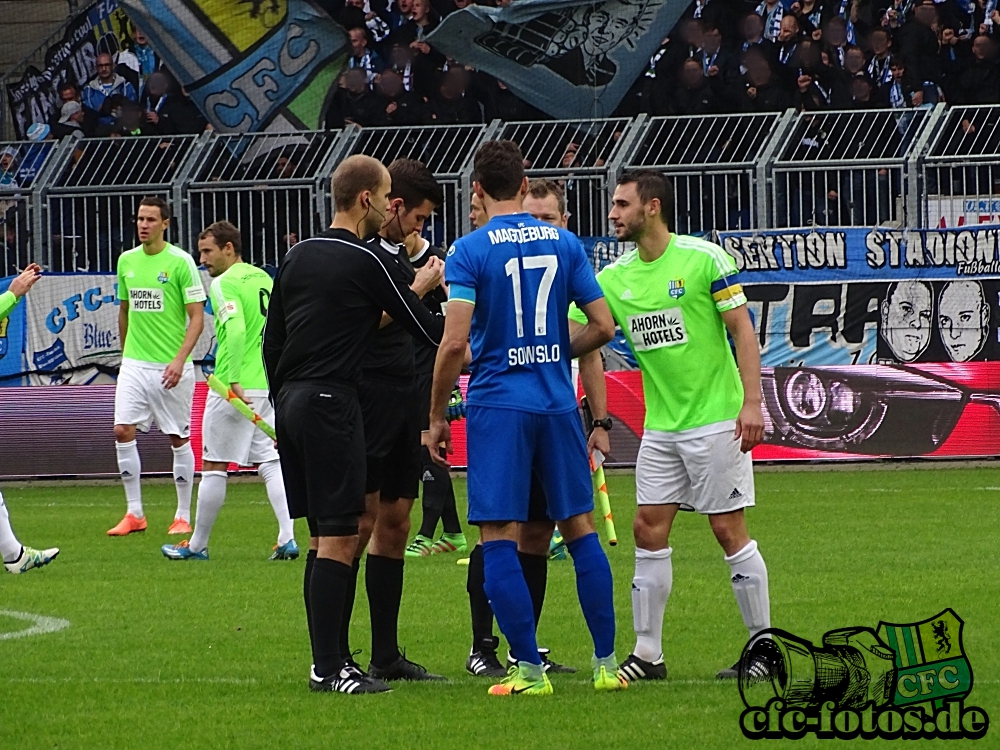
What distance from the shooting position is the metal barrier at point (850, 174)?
57.7 feet

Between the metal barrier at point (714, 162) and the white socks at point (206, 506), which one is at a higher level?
the metal barrier at point (714, 162)

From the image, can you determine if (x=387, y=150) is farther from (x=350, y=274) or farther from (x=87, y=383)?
(x=350, y=274)

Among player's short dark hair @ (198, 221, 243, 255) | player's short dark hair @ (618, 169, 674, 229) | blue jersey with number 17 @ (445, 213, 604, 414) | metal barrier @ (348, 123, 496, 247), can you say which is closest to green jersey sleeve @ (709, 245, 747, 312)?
Answer: player's short dark hair @ (618, 169, 674, 229)

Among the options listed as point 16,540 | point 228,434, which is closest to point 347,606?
point 16,540

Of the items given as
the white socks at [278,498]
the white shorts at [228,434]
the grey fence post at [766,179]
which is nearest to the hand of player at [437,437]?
the white socks at [278,498]

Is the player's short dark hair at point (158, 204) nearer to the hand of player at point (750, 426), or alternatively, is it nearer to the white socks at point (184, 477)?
the white socks at point (184, 477)

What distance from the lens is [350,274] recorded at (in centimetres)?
644

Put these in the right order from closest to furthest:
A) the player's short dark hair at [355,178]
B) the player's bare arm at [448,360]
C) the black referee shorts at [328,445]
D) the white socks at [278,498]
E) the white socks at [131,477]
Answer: the player's bare arm at [448,360] < the black referee shorts at [328,445] < the player's short dark hair at [355,178] < the white socks at [278,498] < the white socks at [131,477]

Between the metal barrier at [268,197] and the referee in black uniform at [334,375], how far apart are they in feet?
37.9

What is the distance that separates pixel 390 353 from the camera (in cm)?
683

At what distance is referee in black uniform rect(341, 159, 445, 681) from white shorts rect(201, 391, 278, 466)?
14.9 feet

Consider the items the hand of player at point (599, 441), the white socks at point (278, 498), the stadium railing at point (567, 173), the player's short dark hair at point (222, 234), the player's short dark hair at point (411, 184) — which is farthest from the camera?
the stadium railing at point (567, 173)

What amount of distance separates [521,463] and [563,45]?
49.3 ft

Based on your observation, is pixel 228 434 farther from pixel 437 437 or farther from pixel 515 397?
pixel 515 397
